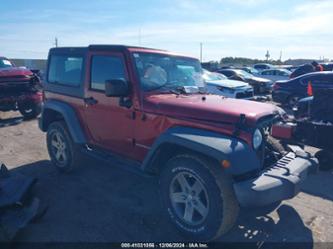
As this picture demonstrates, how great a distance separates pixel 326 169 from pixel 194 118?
3.59 meters

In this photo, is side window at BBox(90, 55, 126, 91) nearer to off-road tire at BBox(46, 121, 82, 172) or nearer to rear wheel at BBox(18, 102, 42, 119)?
off-road tire at BBox(46, 121, 82, 172)

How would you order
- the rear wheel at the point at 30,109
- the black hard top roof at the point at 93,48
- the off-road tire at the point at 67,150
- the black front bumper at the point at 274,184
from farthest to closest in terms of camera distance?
the rear wheel at the point at 30,109, the off-road tire at the point at 67,150, the black hard top roof at the point at 93,48, the black front bumper at the point at 274,184

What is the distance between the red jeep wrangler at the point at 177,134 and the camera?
3236 millimetres

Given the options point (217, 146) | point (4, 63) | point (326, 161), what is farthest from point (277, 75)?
point (217, 146)

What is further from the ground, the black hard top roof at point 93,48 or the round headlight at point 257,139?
the black hard top roof at point 93,48

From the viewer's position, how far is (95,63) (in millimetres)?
4801

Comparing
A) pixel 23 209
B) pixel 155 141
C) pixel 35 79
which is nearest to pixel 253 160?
pixel 155 141

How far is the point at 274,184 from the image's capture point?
3209 mm

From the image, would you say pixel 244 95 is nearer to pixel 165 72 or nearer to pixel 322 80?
pixel 322 80

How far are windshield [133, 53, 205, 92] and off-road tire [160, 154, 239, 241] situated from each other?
4.00ft

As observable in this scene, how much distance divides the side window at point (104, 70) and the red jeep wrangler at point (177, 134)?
0.05 feet

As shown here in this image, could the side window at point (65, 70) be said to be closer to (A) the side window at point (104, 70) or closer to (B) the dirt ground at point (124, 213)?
(A) the side window at point (104, 70)

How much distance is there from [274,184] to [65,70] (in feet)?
12.9

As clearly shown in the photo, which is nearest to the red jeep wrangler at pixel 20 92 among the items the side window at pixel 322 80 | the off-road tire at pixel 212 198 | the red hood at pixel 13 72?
the red hood at pixel 13 72
